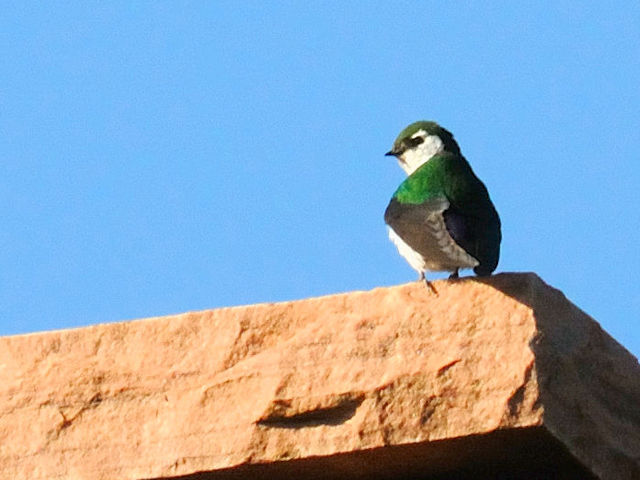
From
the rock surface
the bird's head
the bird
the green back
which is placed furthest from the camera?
the bird's head

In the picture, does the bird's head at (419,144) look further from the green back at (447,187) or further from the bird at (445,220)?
the green back at (447,187)

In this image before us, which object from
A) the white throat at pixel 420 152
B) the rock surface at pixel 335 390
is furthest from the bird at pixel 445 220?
the rock surface at pixel 335 390

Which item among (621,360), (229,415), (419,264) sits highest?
(419,264)

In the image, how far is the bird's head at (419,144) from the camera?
22.4 feet

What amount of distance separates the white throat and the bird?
1.61 ft

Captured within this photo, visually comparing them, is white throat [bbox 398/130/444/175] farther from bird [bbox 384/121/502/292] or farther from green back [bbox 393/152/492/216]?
green back [bbox 393/152/492/216]

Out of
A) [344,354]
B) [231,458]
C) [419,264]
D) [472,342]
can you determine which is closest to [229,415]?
[231,458]

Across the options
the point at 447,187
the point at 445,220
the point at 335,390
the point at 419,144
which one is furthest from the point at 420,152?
the point at 335,390

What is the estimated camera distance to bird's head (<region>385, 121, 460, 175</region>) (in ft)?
22.4

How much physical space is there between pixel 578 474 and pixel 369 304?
0.75m

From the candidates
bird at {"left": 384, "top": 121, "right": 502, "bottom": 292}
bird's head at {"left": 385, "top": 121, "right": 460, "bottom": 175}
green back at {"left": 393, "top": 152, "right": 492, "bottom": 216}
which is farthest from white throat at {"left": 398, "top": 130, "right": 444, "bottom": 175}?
green back at {"left": 393, "top": 152, "right": 492, "bottom": 216}

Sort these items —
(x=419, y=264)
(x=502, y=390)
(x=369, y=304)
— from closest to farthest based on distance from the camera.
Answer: (x=502, y=390) < (x=369, y=304) < (x=419, y=264)

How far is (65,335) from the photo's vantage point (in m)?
3.98

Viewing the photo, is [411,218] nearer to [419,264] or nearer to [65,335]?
[419,264]
